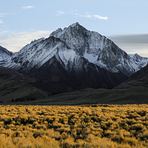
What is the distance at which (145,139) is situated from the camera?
24453 mm

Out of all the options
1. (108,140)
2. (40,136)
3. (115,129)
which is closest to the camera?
(108,140)

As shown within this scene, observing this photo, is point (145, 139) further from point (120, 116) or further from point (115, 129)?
point (120, 116)

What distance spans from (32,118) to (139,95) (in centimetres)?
14987

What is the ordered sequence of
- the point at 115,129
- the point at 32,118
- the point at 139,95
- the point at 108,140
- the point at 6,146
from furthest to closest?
the point at 139,95, the point at 32,118, the point at 115,129, the point at 108,140, the point at 6,146

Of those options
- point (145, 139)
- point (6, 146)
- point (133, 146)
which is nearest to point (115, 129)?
point (145, 139)

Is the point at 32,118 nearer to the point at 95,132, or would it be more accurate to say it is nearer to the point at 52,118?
the point at 52,118

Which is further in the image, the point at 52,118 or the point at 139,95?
the point at 139,95

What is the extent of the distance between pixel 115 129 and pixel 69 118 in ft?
23.5

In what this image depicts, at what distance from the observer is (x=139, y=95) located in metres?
181

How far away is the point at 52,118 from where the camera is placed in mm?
34312

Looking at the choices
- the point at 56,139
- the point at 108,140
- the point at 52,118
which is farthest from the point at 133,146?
the point at 52,118

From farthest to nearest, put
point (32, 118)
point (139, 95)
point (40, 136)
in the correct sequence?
1. point (139, 95)
2. point (32, 118)
3. point (40, 136)

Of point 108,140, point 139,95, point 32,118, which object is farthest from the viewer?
point 139,95

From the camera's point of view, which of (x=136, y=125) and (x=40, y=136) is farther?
→ (x=136, y=125)
